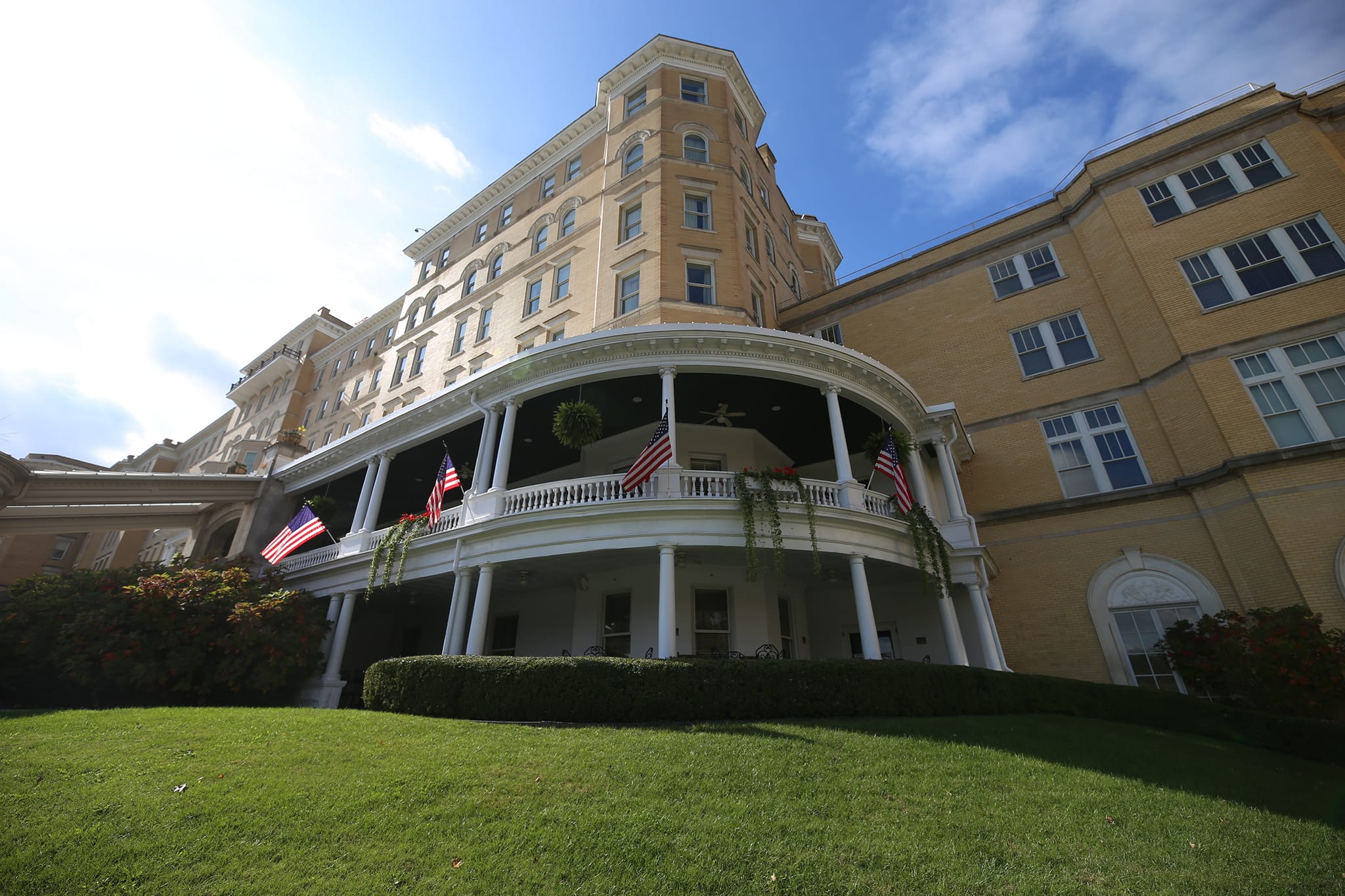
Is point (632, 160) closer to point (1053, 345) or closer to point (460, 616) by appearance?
point (1053, 345)

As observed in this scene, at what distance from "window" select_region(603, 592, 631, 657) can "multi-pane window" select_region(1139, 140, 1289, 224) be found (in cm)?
2089

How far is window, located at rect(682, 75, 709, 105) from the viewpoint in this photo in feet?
84.6

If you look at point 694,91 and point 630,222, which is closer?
point 630,222

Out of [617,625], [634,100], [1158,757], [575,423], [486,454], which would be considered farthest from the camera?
[634,100]

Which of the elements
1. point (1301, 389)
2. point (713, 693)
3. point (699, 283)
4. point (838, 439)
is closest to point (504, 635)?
point (713, 693)

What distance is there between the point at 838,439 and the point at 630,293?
11.2 meters

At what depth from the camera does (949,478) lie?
16953 mm

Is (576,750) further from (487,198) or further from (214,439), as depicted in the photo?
(214,439)

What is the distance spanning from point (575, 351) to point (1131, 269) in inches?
715

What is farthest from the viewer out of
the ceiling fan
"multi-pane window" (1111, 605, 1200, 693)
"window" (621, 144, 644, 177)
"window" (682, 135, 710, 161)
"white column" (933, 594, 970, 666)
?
"window" (621, 144, 644, 177)

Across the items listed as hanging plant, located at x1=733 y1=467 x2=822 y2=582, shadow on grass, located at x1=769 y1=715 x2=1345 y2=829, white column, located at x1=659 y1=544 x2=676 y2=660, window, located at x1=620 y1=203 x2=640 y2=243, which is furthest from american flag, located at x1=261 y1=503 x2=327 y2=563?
window, located at x1=620 y1=203 x2=640 y2=243

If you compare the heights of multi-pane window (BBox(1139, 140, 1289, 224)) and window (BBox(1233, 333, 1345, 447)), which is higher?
multi-pane window (BBox(1139, 140, 1289, 224))

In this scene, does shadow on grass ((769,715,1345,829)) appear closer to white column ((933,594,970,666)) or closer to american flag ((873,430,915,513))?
white column ((933,594,970,666))

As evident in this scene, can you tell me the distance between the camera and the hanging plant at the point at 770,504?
11734 millimetres
